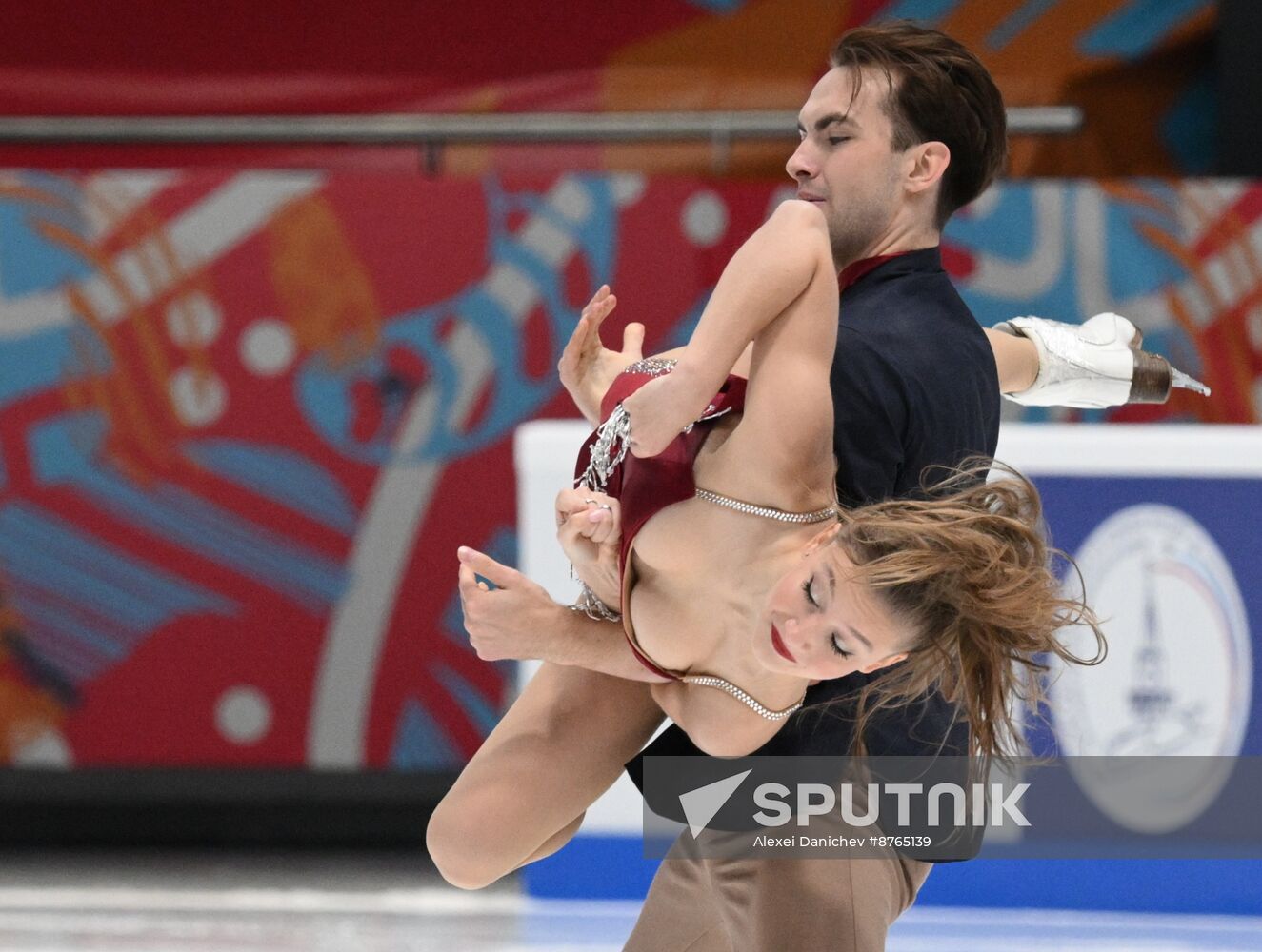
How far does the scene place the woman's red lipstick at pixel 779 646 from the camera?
6.23ft

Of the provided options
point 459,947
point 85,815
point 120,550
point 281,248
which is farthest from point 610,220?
point 85,815

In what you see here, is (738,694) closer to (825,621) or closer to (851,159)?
(825,621)

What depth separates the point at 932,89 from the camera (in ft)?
6.66

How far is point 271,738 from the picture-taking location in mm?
4398

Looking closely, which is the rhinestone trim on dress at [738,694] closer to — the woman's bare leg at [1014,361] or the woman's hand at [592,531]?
the woman's hand at [592,531]

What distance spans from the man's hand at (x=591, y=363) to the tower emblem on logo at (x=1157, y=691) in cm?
166

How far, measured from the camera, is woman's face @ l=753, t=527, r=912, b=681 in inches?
74.2

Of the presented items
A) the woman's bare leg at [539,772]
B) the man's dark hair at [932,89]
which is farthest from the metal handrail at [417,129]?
the woman's bare leg at [539,772]

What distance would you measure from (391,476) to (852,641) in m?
2.63

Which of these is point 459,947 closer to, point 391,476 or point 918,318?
point 391,476

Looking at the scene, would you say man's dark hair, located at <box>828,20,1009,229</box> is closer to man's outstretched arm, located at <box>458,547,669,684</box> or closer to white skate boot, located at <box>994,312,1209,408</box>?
white skate boot, located at <box>994,312,1209,408</box>

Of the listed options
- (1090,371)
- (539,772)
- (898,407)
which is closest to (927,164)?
(898,407)

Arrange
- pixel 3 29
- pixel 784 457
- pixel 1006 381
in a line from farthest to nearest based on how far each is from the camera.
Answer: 1. pixel 3 29
2. pixel 1006 381
3. pixel 784 457

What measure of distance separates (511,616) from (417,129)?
330 cm
